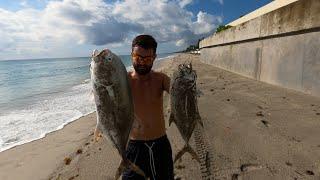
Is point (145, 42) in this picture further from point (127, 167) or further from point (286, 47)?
point (286, 47)

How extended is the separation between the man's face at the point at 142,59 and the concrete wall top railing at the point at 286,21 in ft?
19.8

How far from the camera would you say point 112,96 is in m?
2.68

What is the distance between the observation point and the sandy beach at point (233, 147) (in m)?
4.88

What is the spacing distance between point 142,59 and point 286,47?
300 inches

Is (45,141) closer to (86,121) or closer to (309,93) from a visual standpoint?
(86,121)

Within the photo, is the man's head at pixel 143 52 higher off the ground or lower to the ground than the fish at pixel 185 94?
higher

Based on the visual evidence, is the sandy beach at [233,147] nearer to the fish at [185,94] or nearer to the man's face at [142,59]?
the fish at [185,94]

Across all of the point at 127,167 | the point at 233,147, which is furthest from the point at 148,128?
the point at 233,147

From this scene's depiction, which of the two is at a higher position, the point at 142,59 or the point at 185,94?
the point at 142,59

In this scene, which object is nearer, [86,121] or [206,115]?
[206,115]

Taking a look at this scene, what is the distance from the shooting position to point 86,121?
34.8ft

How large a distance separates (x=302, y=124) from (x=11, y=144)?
21.5 feet

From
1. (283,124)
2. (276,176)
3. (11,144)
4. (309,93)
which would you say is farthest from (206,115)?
(11,144)

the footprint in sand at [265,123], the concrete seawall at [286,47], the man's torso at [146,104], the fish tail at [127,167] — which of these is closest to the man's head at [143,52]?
the man's torso at [146,104]
